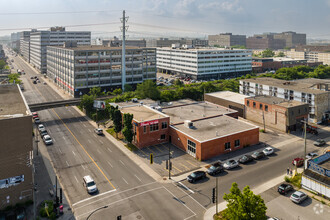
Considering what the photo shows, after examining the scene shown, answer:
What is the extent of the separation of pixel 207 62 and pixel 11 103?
121529 mm

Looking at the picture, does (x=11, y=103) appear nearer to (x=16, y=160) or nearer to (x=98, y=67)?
(x=16, y=160)

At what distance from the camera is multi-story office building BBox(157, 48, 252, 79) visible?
15338 cm

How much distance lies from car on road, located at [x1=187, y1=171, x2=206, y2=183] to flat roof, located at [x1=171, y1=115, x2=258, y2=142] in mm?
9049

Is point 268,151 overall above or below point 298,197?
above

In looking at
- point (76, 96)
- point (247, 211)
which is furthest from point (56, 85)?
point (247, 211)

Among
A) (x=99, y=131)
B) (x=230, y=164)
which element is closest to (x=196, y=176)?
(x=230, y=164)

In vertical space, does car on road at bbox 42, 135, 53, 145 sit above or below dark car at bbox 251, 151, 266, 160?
above

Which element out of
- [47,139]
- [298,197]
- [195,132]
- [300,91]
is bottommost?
[298,197]

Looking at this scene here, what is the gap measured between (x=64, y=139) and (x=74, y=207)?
2999cm

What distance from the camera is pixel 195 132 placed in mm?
57250

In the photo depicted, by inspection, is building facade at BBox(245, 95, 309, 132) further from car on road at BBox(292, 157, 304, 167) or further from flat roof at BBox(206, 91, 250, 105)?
car on road at BBox(292, 157, 304, 167)

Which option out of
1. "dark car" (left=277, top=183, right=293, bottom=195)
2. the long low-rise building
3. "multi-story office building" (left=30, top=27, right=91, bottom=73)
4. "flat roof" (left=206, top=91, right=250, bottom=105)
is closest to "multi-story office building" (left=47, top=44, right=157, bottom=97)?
"flat roof" (left=206, top=91, right=250, bottom=105)

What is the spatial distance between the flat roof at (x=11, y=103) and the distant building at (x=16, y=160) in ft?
7.40

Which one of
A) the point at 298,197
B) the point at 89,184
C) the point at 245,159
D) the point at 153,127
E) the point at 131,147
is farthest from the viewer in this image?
the point at 153,127
